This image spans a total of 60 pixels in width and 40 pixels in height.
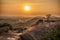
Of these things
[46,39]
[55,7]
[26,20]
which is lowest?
[46,39]

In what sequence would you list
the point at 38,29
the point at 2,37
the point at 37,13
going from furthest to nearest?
the point at 37,13
the point at 38,29
the point at 2,37

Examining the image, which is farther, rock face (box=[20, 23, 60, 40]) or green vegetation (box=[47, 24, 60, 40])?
green vegetation (box=[47, 24, 60, 40])

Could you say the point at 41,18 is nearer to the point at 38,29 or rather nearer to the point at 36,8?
the point at 36,8

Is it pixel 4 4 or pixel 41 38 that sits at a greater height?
pixel 4 4

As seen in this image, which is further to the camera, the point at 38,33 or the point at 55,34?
the point at 55,34

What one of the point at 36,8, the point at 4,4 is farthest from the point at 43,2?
the point at 4,4

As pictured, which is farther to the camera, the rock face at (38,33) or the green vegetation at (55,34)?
the green vegetation at (55,34)

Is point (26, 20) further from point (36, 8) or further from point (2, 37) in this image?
point (2, 37)

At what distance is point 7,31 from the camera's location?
7.40 ft

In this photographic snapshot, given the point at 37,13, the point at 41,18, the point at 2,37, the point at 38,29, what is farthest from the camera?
the point at 37,13

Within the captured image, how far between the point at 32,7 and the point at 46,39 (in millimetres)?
1150

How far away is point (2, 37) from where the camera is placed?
2010 mm

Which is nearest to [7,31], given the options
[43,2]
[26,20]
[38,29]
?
[38,29]

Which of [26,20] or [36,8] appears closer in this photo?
[26,20]
